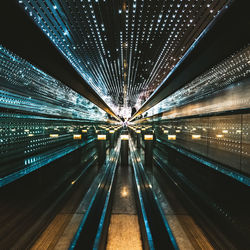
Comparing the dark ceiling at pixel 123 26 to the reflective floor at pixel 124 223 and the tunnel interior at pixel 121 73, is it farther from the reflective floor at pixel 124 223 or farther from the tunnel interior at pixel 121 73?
the reflective floor at pixel 124 223

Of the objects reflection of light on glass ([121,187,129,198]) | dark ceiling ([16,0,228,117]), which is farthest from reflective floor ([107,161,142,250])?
dark ceiling ([16,0,228,117])

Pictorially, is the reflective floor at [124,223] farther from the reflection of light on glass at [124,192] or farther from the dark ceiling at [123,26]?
the dark ceiling at [123,26]

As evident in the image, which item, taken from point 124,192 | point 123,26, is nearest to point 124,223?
point 124,192

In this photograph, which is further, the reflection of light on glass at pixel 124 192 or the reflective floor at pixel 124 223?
the reflection of light on glass at pixel 124 192

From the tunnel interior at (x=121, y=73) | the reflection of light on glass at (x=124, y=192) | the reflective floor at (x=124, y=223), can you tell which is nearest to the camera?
the tunnel interior at (x=121, y=73)

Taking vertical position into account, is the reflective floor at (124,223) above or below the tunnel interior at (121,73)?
below

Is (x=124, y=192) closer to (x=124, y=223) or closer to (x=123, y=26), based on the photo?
(x=124, y=223)

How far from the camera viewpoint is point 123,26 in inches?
97.2

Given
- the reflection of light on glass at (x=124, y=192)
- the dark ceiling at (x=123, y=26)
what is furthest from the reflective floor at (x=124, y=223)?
the dark ceiling at (x=123, y=26)

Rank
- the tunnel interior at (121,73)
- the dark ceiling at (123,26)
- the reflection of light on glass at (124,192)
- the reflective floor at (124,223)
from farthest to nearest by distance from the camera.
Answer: the reflection of light on glass at (124,192) < the reflective floor at (124,223) < the tunnel interior at (121,73) < the dark ceiling at (123,26)

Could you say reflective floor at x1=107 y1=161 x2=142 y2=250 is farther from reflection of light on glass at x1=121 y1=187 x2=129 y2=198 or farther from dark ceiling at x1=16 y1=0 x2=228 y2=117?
dark ceiling at x1=16 y1=0 x2=228 y2=117

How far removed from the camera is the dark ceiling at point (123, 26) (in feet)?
6.66

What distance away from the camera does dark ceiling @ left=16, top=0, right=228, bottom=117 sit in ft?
6.66

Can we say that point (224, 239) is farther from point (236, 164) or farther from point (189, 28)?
point (189, 28)
